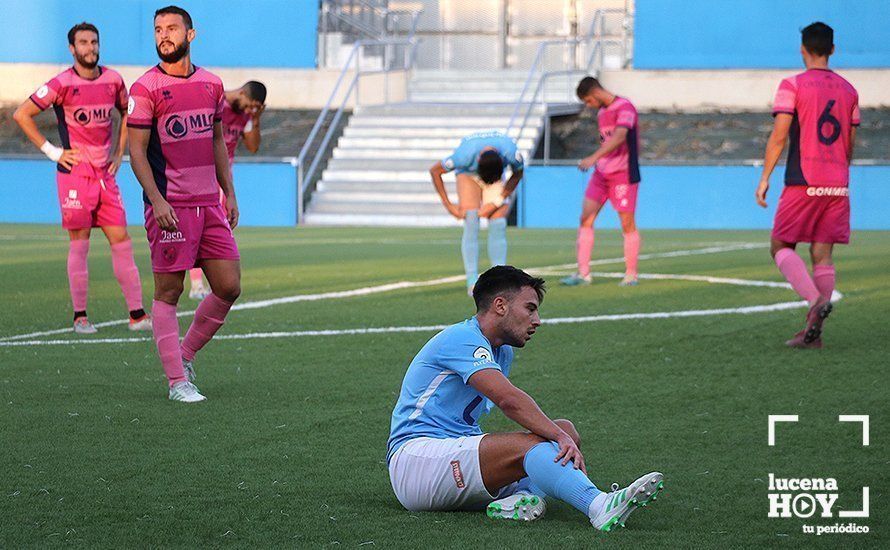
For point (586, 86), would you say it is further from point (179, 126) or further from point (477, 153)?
point (179, 126)

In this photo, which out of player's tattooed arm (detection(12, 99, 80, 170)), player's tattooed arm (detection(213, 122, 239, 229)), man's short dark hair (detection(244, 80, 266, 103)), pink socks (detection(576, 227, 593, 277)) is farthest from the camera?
pink socks (detection(576, 227, 593, 277))

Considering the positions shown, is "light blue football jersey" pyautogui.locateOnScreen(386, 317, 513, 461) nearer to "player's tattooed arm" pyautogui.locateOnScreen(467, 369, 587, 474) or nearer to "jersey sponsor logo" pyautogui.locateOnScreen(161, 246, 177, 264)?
"player's tattooed arm" pyautogui.locateOnScreen(467, 369, 587, 474)

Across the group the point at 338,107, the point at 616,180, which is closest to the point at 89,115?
the point at 616,180

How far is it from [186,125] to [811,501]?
137 inches

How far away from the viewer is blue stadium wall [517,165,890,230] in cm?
2425

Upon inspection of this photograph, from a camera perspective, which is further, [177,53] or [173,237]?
[173,237]

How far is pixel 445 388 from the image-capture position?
4746 millimetres

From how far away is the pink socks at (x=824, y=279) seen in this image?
29.3ft

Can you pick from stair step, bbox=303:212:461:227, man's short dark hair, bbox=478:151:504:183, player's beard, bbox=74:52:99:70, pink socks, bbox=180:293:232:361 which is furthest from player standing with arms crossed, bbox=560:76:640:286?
stair step, bbox=303:212:461:227

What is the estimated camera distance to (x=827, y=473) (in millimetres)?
5191

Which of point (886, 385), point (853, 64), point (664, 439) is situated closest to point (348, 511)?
point (664, 439)

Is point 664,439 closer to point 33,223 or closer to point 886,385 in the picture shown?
point 886,385

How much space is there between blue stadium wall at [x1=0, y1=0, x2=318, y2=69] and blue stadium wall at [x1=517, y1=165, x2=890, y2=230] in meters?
7.41

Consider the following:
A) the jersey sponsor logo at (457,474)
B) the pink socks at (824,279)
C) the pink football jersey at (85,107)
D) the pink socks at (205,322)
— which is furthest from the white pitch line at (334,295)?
the jersey sponsor logo at (457,474)
